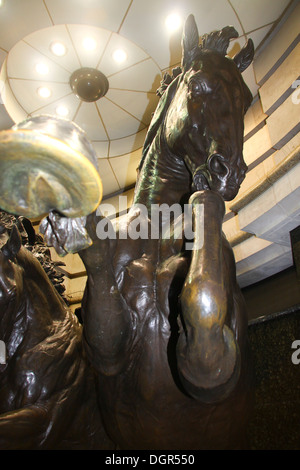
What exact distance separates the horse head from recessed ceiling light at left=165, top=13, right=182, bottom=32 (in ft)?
10.8

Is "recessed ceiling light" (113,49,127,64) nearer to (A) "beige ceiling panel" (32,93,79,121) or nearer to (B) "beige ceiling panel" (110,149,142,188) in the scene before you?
(A) "beige ceiling panel" (32,93,79,121)

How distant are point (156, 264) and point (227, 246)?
267 mm

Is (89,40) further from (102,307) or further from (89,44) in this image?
(102,307)

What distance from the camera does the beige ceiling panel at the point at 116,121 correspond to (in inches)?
227

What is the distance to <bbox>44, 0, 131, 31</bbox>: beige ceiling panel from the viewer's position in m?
4.14

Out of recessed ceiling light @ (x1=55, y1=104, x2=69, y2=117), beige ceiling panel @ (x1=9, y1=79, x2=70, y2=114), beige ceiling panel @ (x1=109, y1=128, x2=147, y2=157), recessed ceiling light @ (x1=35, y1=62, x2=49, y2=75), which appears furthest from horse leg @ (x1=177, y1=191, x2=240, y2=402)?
beige ceiling panel @ (x1=109, y1=128, x2=147, y2=157)

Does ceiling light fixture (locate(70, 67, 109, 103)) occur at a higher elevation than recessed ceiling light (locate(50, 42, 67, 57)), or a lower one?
lower

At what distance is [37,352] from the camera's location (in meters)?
1.18

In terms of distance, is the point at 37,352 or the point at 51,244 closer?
the point at 51,244

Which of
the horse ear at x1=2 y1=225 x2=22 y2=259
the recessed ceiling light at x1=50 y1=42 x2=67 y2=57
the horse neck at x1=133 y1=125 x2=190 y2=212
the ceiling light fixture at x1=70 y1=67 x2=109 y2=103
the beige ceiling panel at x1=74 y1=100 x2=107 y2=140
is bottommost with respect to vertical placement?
the horse ear at x1=2 y1=225 x2=22 y2=259

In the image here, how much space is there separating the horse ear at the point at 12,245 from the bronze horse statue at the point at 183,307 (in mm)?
317

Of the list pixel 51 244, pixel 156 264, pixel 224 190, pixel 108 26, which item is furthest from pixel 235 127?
pixel 108 26

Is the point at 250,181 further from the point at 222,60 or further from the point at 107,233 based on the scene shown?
the point at 107,233

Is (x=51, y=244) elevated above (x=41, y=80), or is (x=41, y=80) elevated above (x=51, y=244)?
(x=41, y=80)
